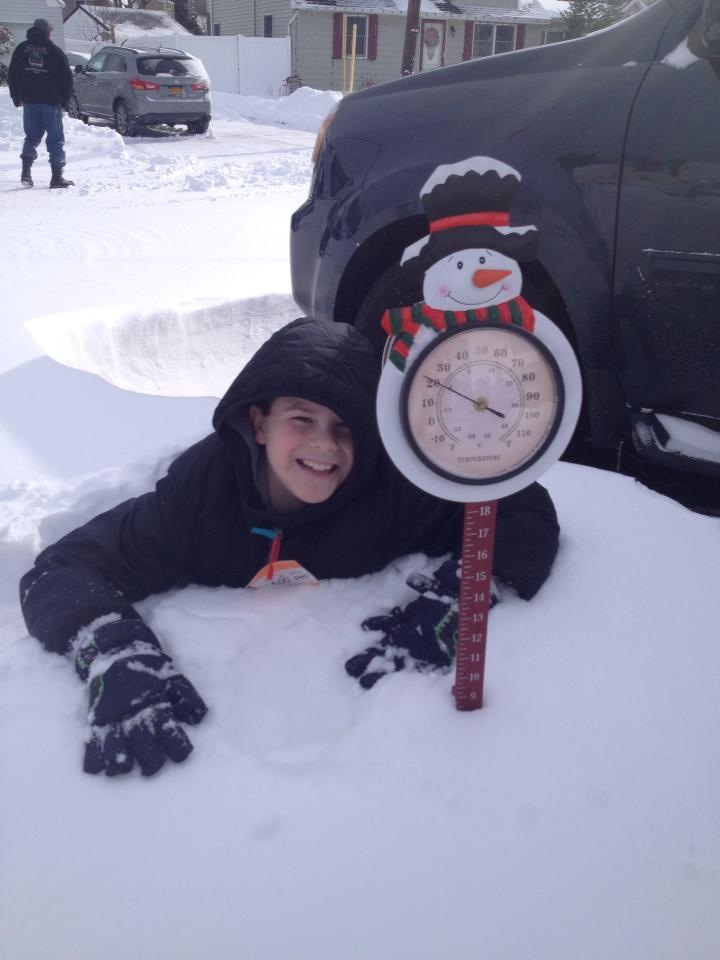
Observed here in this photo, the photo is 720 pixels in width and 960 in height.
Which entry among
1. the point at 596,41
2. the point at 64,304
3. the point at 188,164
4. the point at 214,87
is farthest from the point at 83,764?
the point at 214,87

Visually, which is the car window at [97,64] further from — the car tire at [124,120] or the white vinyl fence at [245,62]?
the white vinyl fence at [245,62]

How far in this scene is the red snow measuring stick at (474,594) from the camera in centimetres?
128

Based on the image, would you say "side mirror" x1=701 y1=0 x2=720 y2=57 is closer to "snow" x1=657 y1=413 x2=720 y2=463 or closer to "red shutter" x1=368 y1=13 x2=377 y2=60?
"snow" x1=657 y1=413 x2=720 y2=463

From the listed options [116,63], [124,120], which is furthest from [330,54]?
[124,120]

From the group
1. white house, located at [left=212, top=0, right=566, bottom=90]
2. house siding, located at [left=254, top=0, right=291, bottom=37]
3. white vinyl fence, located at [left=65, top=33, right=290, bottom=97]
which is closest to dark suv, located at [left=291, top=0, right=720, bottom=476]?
white house, located at [left=212, top=0, right=566, bottom=90]

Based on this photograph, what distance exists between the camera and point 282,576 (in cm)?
186

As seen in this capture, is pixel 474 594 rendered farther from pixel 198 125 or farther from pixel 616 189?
pixel 198 125

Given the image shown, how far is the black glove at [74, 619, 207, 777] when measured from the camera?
1.36 metres

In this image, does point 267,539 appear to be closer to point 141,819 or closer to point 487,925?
point 141,819

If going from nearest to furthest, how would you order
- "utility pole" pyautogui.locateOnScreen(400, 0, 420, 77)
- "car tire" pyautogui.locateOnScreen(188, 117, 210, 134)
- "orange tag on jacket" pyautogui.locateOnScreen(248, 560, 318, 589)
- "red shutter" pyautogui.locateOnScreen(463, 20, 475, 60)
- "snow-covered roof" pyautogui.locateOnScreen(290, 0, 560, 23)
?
"orange tag on jacket" pyautogui.locateOnScreen(248, 560, 318, 589), "car tire" pyautogui.locateOnScreen(188, 117, 210, 134), "utility pole" pyautogui.locateOnScreen(400, 0, 420, 77), "snow-covered roof" pyautogui.locateOnScreen(290, 0, 560, 23), "red shutter" pyautogui.locateOnScreen(463, 20, 475, 60)

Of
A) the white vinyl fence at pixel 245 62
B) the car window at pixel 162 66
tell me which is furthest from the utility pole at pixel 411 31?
the white vinyl fence at pixel 245 62

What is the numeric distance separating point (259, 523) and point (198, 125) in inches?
627

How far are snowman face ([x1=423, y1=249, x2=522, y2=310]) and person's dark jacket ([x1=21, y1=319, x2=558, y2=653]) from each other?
1.82ft

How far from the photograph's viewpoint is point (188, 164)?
10.3m
